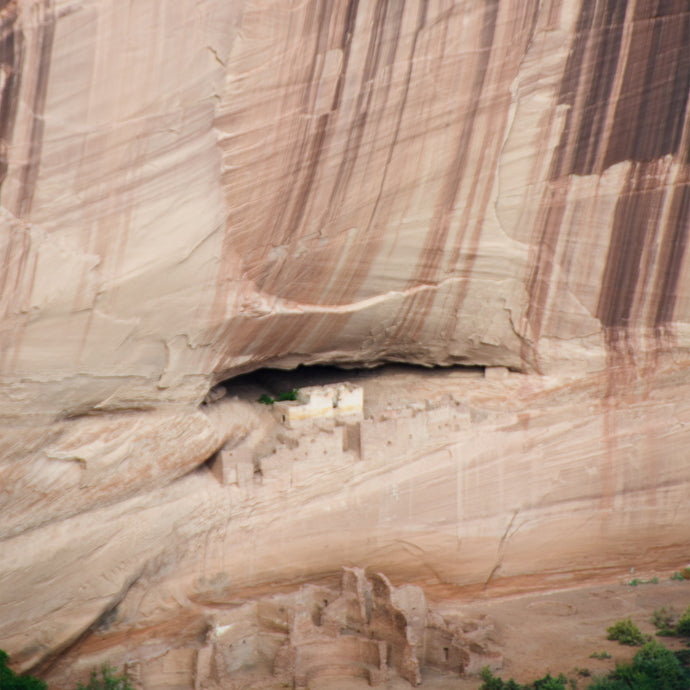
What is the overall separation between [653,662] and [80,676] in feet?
18.6

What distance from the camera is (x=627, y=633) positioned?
475 inches

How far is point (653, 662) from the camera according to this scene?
37.0 ft

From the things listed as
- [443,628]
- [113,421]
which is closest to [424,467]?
[443,628]

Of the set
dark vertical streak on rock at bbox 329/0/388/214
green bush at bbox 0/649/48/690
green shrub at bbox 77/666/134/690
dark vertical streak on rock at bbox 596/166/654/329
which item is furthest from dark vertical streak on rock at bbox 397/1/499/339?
green bush at bbox 0/649/48/690

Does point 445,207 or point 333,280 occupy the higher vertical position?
point 445,207

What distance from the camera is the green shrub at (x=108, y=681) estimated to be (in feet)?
34.1

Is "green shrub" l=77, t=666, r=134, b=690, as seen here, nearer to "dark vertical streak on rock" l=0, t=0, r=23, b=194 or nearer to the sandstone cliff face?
the sandstone cliff face

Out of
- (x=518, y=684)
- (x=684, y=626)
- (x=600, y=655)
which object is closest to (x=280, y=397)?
(x=518, y=684)

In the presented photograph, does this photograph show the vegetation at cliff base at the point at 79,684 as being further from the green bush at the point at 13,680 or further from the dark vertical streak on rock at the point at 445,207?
the dark vertical streak on rock at the point at 445,207

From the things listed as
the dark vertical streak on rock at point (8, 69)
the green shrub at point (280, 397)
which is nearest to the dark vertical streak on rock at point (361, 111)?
the green shrub at point (280, 397)

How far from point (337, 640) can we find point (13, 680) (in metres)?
3.16

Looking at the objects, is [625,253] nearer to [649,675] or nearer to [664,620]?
[664,620]

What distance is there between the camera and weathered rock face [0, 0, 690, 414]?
28.9 feet

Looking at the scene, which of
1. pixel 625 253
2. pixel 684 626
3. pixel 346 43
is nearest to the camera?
pixel 346 43
